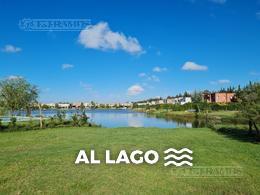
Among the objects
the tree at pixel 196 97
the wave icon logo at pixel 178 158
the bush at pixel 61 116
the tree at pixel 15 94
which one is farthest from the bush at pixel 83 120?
the tree at pixel 196 97

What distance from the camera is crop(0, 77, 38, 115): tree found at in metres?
33.9

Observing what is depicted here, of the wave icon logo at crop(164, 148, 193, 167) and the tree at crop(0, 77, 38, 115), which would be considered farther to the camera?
the tree at crop(0, 77, 38, 115)

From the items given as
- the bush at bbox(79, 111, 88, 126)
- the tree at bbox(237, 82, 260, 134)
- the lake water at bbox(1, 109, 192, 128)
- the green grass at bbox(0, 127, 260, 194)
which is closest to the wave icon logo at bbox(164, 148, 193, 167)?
the green grass at bbox(0, 127, 260, 194)

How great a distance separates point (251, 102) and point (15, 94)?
27.3 meters

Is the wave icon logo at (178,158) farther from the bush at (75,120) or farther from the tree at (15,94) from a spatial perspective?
the tree at (15,94)

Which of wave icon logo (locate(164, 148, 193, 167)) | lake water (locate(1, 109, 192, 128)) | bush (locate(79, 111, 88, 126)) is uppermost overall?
bush (locate(79, 111, 88, 126))

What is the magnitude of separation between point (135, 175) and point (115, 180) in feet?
2.45

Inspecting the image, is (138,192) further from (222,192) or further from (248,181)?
(248,181)

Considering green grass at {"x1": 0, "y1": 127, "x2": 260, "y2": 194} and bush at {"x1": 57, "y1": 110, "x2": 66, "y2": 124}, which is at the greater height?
bush at {"x1": 57, "y1": 110, "x2": 66, "y2": 124}

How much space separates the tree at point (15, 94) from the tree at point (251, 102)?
25752 millimetres

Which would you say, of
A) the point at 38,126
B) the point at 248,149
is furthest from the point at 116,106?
the point at 248,149

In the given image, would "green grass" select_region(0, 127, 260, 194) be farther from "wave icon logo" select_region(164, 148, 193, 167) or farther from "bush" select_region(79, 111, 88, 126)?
"bush" select_region(79, 111, 88, 126)

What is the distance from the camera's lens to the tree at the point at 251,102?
47.7 ft

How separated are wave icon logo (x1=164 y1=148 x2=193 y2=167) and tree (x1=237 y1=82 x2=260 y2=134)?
4.76 metres
